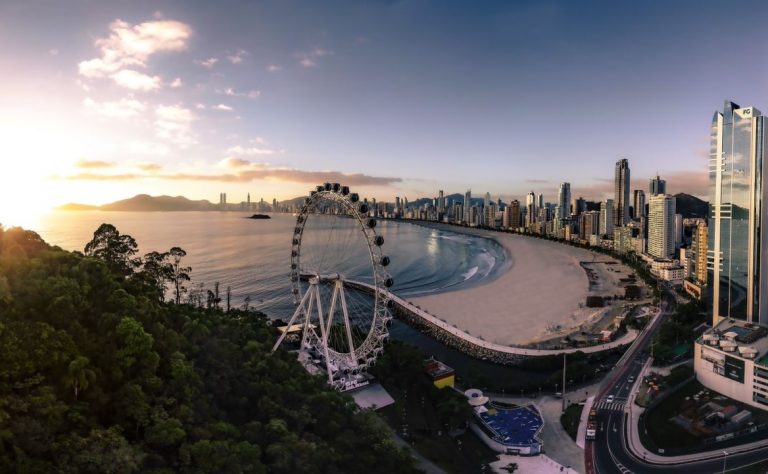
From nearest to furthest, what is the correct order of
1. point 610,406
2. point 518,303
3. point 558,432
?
1. point 558,432
2. point 610,406
3. point 518,303

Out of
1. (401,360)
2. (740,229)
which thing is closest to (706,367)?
(740,229)

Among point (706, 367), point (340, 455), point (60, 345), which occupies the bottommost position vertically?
point (706, 367)

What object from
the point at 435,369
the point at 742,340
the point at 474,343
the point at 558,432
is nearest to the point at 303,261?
the point at 474,343

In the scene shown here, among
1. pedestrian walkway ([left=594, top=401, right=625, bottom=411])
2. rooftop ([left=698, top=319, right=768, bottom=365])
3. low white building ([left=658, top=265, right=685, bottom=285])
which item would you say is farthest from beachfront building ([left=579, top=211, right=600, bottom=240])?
pedestrian walkway ([left=594, top=401, right=625, bottom=411])

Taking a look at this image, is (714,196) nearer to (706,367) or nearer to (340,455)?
(706,367)

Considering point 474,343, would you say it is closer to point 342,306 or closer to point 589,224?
point 342,306

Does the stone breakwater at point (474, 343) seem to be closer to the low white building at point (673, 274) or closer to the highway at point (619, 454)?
the highway at point (619, 454)

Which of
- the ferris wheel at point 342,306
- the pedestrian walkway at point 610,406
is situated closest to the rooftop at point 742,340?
the pedestrian walkway at point 610,406
